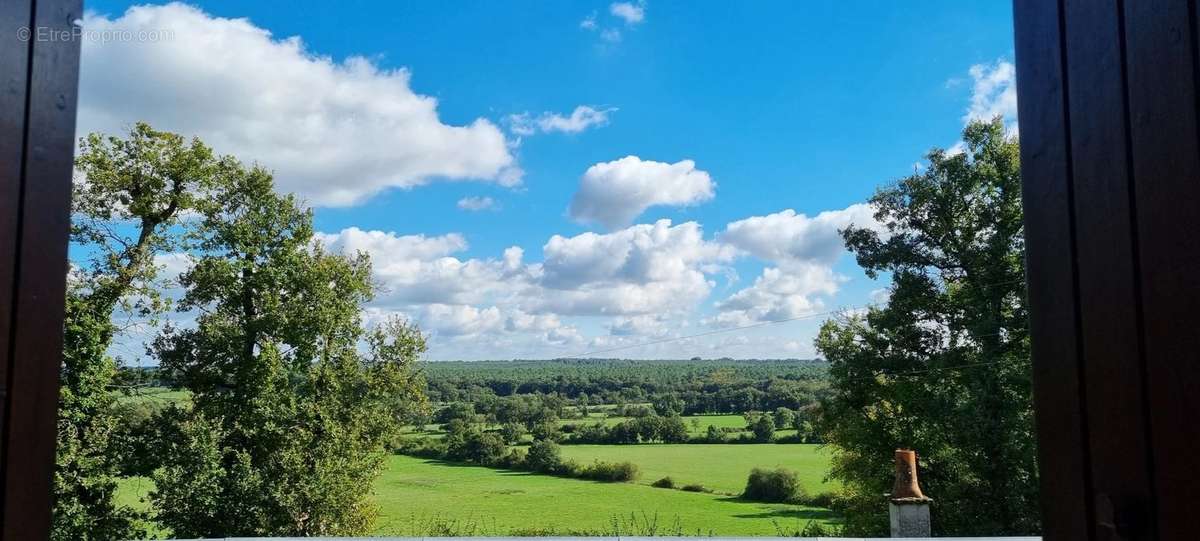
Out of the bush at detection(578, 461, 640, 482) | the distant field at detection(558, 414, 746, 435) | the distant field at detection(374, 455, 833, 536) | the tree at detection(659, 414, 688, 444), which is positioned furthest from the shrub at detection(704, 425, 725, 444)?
the bush at detection(578, 461, 640, 482)

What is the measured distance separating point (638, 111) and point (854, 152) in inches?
271

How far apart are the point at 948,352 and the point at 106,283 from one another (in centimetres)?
1152

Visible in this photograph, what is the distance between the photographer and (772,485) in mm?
17000

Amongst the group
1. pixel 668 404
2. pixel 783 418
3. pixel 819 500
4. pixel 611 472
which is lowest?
pixel 819 500

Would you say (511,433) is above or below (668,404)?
below

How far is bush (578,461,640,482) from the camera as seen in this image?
18.1 metres

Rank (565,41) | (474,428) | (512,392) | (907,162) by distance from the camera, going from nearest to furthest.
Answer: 1. (907,162)
2. (474,428)
3. (512,392)
4. (565,41)

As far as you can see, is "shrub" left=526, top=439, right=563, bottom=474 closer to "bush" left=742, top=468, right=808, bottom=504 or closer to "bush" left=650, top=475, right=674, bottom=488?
"bush" left=650, top=475, right=674, bottom=488

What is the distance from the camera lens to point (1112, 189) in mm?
772

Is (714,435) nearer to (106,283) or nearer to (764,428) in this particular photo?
(764,428)

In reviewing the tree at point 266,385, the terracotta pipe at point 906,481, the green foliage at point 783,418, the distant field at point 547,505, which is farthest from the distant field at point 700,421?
the terracotta pipe at point 906,481

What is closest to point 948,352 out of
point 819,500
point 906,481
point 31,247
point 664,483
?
point 906,481

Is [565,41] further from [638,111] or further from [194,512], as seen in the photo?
[194,512]

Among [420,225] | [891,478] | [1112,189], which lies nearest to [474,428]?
[420,225]
